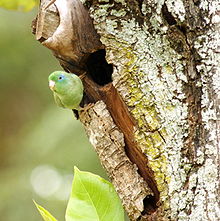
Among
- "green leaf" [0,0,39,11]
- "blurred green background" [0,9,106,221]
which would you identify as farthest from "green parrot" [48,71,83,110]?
"blurred green background" [0,9,106,221]

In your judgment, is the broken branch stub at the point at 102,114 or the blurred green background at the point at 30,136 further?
the blurred green background at the point at 30,136

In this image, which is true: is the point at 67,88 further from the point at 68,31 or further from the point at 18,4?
the point at 18,4

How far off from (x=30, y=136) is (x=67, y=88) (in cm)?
256

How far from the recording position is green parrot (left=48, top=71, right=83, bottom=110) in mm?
1533

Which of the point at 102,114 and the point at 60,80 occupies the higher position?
the point at 60,80

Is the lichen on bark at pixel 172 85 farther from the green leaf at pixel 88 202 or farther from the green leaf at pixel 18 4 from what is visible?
the green leaf at pixel 18 4

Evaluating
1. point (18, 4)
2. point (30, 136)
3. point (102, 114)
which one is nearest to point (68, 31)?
point (102, 114)

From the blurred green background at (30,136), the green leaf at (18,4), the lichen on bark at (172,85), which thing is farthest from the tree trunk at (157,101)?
the blurred green background at (30,136)

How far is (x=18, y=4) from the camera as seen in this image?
71.0 inches

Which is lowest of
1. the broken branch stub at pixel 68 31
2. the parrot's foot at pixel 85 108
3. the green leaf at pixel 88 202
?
the green leaf at pixel 88 202

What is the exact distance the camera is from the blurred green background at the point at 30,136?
3.73 meters

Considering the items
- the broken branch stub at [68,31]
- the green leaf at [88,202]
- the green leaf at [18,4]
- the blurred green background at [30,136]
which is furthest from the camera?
the blurred green background at [30,136]

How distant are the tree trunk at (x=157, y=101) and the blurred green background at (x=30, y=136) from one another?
2175 mm

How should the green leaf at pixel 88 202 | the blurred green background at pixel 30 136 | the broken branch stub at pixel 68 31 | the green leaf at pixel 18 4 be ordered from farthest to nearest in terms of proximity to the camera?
1. the blurred green background at pixel 30 136
2. the green leaf at pixel 18 4
3. the broken branch stub at pixel 68 31
4. the green leaf at pixel 88 202
